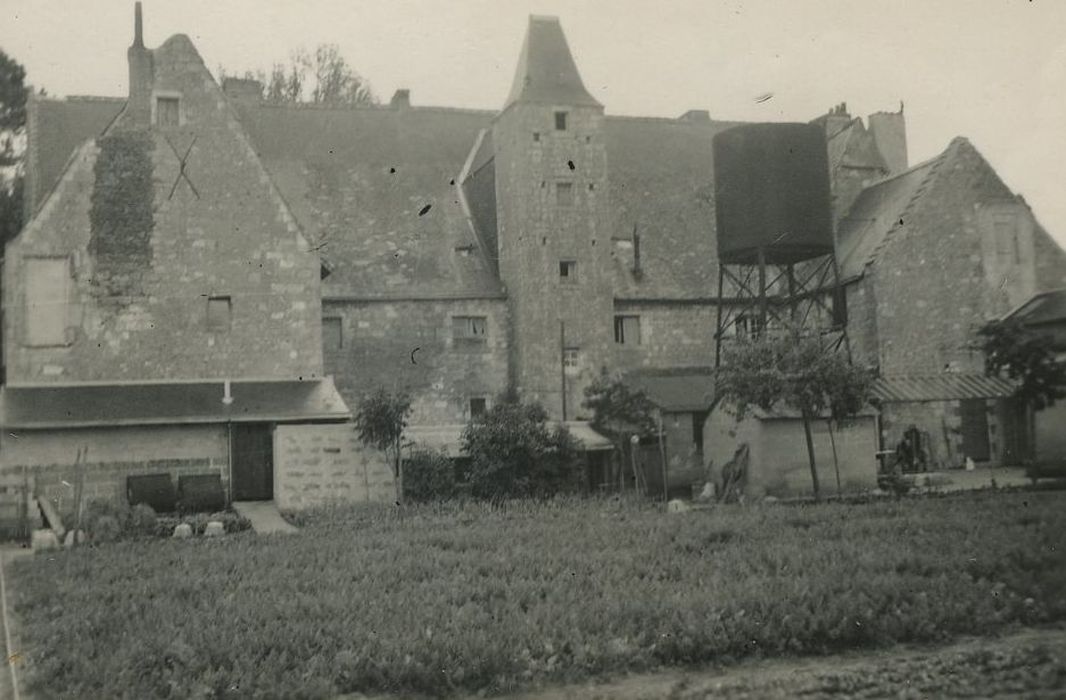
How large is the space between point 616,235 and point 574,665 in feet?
89.2

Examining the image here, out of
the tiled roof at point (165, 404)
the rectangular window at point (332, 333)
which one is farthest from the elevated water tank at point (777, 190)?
Result: the tiled roof at point (165, 404)

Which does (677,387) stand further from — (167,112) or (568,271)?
(167,112)

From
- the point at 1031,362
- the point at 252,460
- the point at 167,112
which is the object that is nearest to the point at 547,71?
the point at 167,112

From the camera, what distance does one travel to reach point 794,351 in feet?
80.3

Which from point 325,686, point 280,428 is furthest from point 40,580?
point 280,428

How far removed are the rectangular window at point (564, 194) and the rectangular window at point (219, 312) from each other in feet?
35.0

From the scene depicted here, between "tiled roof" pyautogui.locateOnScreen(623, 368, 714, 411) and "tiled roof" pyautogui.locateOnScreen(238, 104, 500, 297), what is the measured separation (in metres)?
5.58

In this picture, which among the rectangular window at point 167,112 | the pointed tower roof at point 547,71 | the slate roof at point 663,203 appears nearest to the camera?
the rectangular window at point 167,112

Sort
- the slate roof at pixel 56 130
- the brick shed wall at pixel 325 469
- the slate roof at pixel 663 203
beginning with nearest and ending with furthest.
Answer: the brick shed wall at pixel 325 469 → the slate roof at pixel 56 130 → the slate roof at pixel 663 203

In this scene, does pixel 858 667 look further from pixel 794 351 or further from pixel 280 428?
pixel 280 428

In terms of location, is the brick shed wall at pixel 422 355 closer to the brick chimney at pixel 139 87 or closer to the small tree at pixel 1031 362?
the brick chimney at pixel 139 87

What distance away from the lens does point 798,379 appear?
79.7 ft

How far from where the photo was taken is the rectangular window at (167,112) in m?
28.1

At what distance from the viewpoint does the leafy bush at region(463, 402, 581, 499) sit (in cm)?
2588
